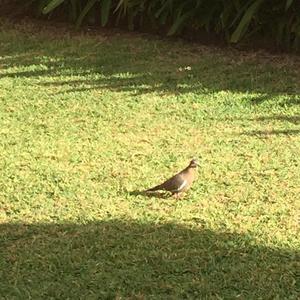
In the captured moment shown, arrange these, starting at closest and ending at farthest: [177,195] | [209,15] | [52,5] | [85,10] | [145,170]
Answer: [177,195], [145,170], [209,15], [52,5], [85,10]

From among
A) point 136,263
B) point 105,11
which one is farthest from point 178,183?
point 105,11

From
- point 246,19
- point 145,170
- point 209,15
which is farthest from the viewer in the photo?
point 209,15

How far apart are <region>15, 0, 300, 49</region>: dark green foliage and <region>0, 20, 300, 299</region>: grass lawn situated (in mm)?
271

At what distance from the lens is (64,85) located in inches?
277

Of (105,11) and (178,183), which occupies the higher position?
(105,11)

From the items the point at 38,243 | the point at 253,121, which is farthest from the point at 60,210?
the point at 253,121

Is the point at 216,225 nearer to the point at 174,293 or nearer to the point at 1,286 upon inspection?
the point at 174,293

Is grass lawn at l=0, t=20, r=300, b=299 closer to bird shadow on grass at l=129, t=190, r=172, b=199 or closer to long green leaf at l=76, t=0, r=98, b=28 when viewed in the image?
bird shadow on grass at l=129, t=190, r=172, b=199

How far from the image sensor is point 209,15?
26.3ft

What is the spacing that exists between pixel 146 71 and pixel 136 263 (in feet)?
12.0

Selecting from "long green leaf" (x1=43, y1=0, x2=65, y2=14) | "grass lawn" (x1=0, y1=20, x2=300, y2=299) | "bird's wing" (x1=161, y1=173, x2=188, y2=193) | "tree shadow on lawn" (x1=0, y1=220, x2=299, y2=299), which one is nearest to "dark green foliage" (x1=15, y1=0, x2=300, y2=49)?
"long green leaf" (x1=43, y1=0, x2=65, y2=14)

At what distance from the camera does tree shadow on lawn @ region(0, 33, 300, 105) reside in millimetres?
6895

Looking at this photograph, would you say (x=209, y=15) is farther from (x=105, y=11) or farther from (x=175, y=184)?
(x=175, y=184)

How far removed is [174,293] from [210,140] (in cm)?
216
